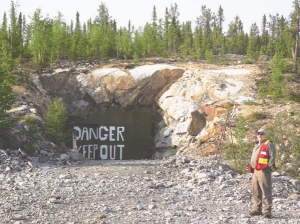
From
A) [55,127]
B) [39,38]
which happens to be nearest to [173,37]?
[39,38]

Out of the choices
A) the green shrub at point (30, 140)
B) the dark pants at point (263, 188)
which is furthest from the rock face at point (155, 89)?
the dark pants at point (263, 188)

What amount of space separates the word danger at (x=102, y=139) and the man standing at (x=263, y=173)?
19818mm

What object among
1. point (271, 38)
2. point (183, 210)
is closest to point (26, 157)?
point (183, 210)

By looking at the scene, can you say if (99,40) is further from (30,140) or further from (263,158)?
(263,158)

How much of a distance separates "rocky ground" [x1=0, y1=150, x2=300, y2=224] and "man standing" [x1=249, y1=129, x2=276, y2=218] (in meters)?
0.30

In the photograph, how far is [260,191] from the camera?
8.15m

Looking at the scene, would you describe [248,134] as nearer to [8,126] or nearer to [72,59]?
[8,126]

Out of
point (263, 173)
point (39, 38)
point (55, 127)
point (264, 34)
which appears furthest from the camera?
point (264, 34)

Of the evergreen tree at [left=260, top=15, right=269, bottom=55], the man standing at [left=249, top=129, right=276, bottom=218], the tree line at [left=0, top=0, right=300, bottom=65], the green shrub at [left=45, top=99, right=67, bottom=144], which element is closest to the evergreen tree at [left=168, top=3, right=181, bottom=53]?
the tree line at [left=0, top=0, right=300, bottom=65]

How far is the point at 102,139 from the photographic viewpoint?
27.7m

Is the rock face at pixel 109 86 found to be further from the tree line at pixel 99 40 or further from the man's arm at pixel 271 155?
the man's arm at pixel 271 155

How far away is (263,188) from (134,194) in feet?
12.0

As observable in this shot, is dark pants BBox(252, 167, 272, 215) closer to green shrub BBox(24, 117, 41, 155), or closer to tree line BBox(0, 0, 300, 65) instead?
green shrub BBox(24, 117, 41, 155)

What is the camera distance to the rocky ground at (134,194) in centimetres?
782
